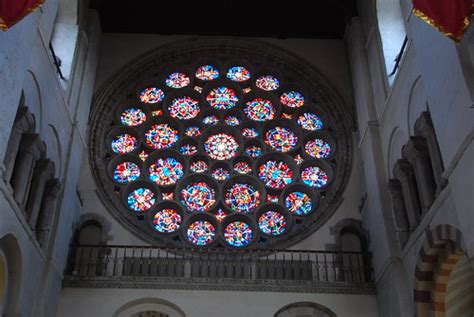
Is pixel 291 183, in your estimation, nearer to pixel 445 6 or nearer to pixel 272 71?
pixel 272 71

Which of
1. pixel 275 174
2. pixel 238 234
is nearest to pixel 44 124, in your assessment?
pixel 238 234

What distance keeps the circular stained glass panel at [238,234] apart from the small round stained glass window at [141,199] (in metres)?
1.76

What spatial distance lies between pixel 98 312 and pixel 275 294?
3209 mm

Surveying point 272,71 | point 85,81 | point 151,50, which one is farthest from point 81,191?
point 272,71

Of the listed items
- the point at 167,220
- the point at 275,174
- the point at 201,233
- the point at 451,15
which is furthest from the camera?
the point at 275,174

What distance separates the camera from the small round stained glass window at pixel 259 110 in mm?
15242

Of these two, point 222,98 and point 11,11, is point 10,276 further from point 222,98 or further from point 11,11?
point 222,98

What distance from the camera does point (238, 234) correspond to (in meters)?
13.4

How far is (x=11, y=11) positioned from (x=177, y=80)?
803 centimetres

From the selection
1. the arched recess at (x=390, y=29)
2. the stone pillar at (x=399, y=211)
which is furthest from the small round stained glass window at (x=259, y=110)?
the stone pillar at (x=399, y=211)

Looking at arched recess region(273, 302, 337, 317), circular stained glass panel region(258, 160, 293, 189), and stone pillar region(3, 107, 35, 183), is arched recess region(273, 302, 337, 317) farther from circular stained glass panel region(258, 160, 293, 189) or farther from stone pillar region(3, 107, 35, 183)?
stone pillar region(3, 107, 35, 183)

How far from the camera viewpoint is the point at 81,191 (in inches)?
531

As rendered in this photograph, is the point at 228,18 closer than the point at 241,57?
Yes

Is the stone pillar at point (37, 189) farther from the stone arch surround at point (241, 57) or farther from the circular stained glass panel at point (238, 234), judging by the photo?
the circular stained glass panel at point (238, 234)
